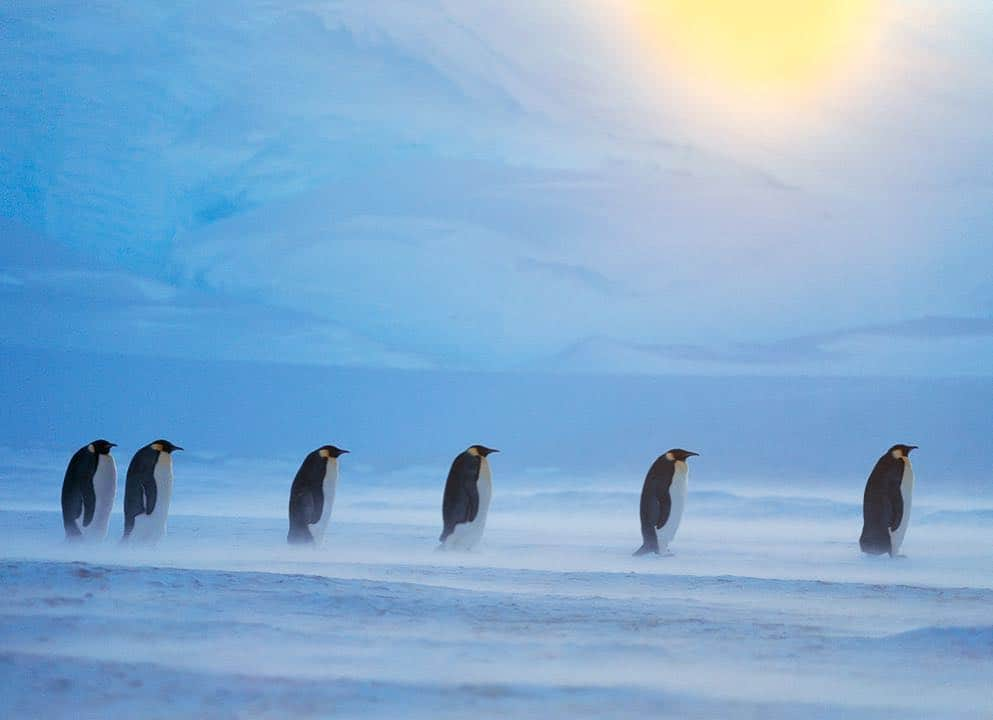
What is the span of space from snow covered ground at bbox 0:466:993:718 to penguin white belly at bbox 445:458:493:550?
0.10 m

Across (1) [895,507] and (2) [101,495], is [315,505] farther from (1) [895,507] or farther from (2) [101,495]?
(1) [895,507]

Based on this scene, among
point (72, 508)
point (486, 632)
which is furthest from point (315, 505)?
point (486, 632)

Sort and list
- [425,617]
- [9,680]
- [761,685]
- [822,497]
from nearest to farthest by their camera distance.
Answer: [9,680] < [761,685] < [425,617] < [822,497]

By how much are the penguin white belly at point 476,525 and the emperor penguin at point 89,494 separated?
6.42 ft

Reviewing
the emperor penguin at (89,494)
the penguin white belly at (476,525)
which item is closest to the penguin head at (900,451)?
the penguin white belly at (476,525)

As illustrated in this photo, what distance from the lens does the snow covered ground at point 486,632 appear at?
355cm

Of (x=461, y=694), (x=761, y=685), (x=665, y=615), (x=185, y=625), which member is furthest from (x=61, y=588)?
(x=761, y=685)

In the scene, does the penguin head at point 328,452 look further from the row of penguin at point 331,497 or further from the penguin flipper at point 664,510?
the penguin flipper at point 664,510

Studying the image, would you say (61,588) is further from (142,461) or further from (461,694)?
(142,461)

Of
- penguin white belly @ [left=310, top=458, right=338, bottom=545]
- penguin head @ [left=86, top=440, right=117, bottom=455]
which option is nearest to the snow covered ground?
penguin white belly @ [left=310, top=458, right=338, bottom=545]

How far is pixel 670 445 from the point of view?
11344mm

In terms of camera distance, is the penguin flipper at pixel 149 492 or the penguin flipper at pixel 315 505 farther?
the penguin flipper at pixel 315 505

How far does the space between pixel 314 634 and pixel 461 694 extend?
2.74 ft

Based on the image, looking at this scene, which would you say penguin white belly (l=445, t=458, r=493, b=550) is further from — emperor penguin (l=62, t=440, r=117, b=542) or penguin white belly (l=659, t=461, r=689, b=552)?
emperor penguin (l=62, t=440, r=117, b=542)
